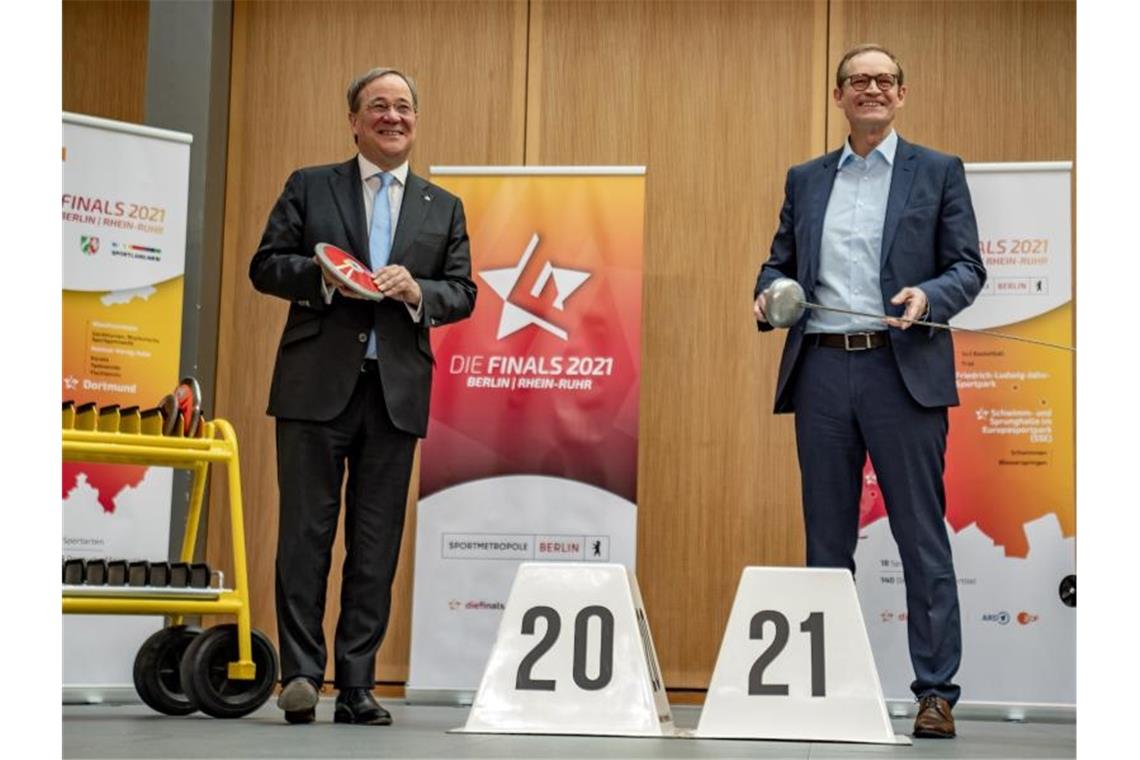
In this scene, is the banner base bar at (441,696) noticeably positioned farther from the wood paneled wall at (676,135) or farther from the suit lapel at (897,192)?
the suit lapel at (897,192)

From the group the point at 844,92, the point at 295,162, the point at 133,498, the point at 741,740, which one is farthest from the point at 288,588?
the point at 295,162

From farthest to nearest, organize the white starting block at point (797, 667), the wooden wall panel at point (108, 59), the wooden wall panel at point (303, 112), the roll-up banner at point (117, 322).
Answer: the wooden wall panel at point (108, 59) → the wooden wall panel at point (303, 112) → the roll-up banner at point (117, 322) → the white starting block at point (797, 667)

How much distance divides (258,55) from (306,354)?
280 centimetres

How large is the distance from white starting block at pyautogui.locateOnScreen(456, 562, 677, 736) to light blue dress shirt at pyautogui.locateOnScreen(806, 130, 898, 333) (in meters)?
0.90

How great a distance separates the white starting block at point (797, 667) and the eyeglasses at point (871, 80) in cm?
124

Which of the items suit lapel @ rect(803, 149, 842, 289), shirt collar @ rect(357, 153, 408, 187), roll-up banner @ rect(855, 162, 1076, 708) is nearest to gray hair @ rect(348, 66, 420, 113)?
shirt collar @ rect(357, 153, 408, 187)

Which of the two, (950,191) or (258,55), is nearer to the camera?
(950,191)

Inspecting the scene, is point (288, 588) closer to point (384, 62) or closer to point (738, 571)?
point (738, 571)

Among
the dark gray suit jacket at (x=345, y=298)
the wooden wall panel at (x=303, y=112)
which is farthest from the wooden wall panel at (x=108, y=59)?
the dark gray suit jacket at (x=345, y=298)

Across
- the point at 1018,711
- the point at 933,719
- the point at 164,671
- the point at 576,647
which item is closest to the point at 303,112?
the point at 164,671

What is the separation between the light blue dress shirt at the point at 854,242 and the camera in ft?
12.6

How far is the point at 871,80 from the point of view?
3.87 meters

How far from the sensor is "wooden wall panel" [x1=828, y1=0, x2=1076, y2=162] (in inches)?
230
